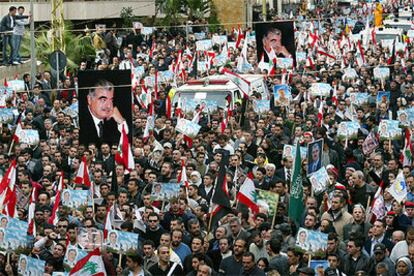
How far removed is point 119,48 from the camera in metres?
40.4

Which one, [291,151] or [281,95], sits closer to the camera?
[291,151]

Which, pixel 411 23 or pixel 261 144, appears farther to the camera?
pixel 411 23

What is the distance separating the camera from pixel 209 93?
87.4ft

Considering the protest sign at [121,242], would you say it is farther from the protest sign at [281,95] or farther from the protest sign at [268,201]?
the protest sign at [281,95]

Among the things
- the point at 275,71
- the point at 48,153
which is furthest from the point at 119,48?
the point at 48,153

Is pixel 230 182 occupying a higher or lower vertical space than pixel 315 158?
lower

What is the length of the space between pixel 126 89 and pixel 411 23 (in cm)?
2484

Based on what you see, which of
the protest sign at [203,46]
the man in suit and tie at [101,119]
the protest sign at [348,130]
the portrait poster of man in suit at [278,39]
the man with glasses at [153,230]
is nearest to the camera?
the man with glasses at [153,230]

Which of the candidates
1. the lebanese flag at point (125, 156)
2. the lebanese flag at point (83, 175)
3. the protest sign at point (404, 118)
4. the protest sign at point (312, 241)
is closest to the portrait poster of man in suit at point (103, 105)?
the lebanese flag at point (125, 156)

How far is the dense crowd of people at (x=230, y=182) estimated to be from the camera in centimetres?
1541

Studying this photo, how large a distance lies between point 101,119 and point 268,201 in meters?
6.07

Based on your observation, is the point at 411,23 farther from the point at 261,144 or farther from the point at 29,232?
the point at 29,232

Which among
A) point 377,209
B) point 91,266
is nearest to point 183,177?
point 377,209

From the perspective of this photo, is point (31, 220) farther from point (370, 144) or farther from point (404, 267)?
point (370, 144)
